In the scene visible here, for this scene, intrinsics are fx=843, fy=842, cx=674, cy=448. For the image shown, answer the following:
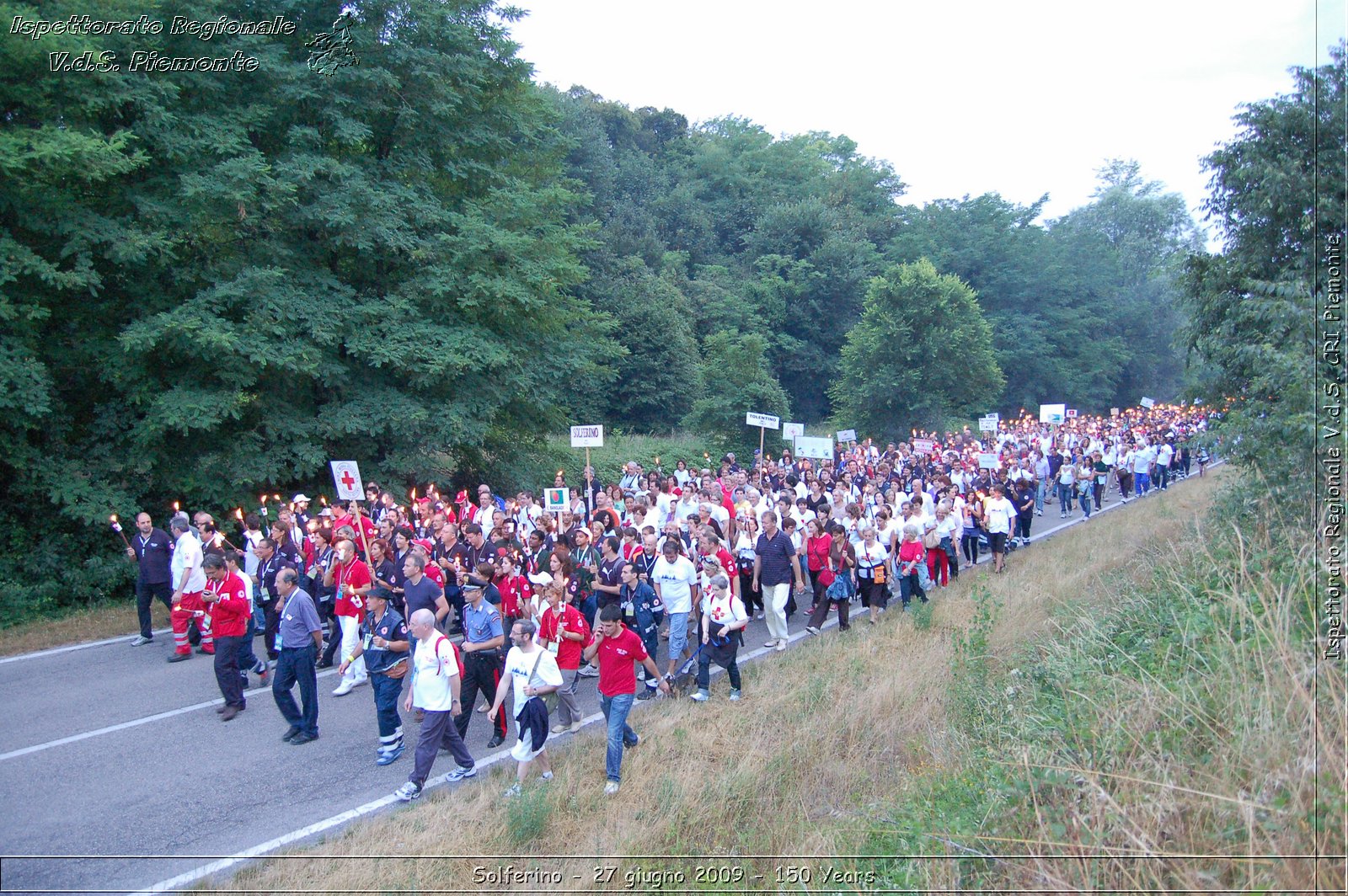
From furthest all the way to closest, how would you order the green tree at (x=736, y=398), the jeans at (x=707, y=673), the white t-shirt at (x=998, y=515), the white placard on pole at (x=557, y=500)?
the green tree at (x=736, y=398)
the white t-shirt at (x=998, y=515)
the white placard on pole at (x=557, y=500)
the jeans at (x=707, y=673)

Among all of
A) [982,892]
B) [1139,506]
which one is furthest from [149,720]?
[1139,506]

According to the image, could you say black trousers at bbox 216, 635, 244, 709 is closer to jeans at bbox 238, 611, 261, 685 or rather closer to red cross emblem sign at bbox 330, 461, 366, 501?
jeans at bbox 238, 611, 261, 685

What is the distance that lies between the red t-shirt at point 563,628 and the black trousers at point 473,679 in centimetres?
71

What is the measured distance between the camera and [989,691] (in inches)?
316

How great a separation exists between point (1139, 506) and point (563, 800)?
1961cm

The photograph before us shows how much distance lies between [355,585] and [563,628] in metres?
3.07

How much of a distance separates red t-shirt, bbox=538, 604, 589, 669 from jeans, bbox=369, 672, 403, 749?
4.65ft

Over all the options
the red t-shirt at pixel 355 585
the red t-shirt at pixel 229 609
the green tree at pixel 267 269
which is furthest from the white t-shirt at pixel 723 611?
the green tree at pixel 267 269

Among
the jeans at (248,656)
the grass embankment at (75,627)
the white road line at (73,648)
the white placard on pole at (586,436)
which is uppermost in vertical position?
the white placard on pole at (586,436)

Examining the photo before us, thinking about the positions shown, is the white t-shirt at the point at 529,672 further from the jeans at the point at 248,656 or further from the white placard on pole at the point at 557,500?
the white placard on pole at the point at 557,500

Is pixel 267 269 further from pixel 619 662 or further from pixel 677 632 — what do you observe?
pixel 619 662

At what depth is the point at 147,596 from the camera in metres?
12.3

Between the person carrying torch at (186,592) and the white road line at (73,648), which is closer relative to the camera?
the person carrying torch at (186,592)

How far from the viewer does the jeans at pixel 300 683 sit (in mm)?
8281
